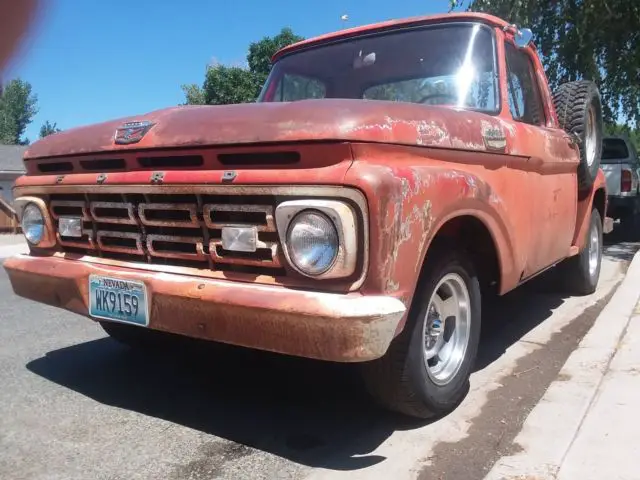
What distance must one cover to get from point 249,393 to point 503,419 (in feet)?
4.40

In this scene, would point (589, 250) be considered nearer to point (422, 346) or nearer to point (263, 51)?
point (422, 346)

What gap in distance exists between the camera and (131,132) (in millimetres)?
2838

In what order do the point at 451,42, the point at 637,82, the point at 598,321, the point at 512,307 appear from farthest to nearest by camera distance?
1. the point at 637,82
2. the point at 512,307
3. the point at 598,321
4. the point at 451,42

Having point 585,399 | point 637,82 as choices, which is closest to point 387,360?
point 585,399

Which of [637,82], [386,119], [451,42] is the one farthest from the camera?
[637,82]

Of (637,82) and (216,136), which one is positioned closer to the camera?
(216,136)

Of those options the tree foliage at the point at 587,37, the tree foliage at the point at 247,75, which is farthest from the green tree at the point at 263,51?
the tree foliage at the point at 587,37

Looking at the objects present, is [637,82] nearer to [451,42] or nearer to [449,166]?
[451,42]

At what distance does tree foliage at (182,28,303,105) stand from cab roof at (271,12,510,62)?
21.3 metres

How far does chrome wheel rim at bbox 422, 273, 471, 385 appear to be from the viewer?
9.80 ft

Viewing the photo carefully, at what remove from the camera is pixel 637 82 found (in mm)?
10891

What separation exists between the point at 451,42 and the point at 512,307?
2.67 meters

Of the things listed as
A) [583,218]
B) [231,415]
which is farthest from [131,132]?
[583,218]

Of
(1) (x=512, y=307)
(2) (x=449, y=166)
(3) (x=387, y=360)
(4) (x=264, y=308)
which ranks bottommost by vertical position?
(1) (x=512, y=307)
